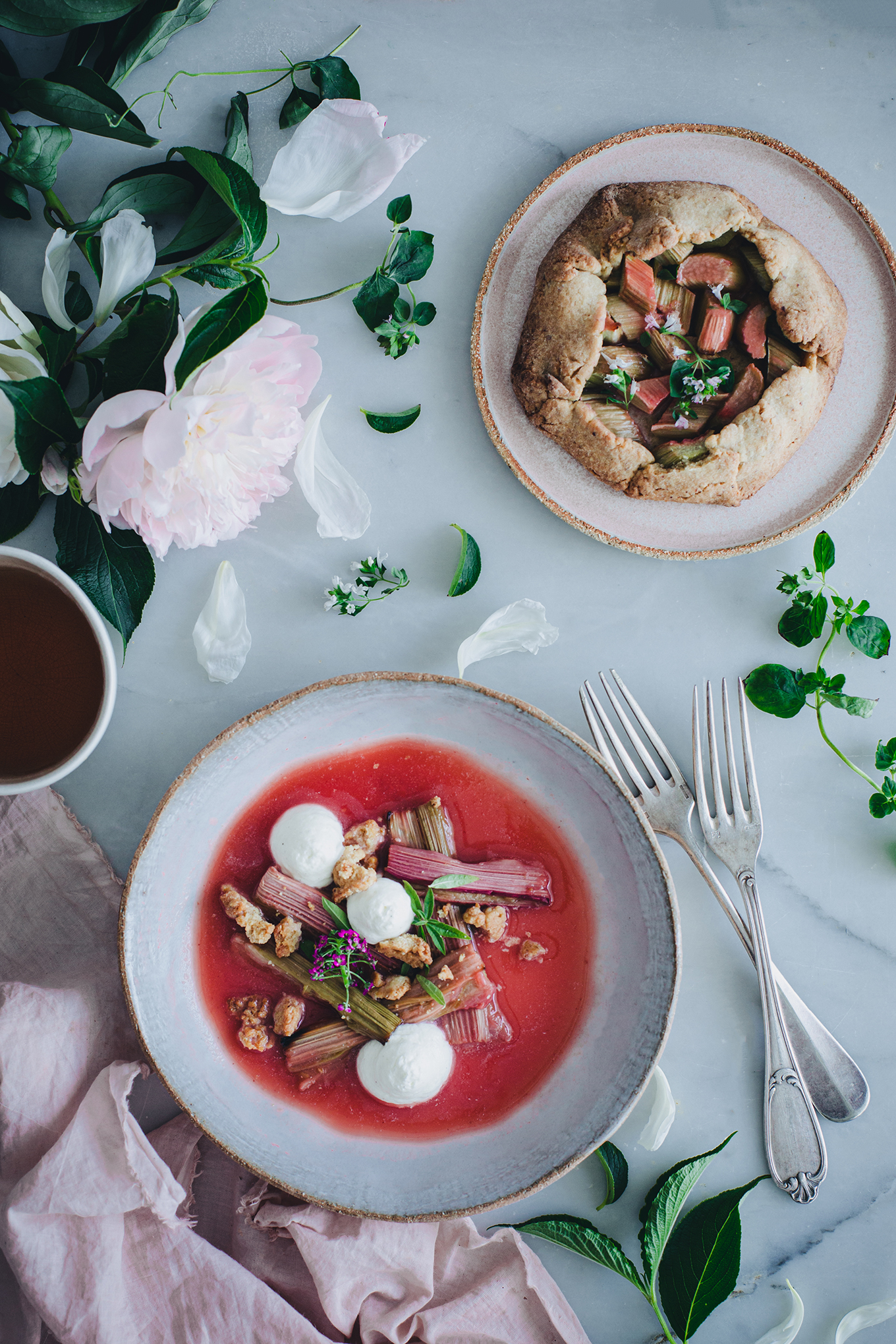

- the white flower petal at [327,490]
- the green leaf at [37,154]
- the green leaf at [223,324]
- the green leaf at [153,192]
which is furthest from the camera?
the white flower petal at [327,490]

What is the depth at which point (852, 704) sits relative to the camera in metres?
1.32

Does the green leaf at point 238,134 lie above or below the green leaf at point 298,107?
below

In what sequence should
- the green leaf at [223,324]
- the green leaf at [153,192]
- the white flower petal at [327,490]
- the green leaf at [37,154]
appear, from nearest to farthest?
the green leaf at [223,324] → the green leaf at [37,154] → the green leaf at [153,192] → the white flower petal at [327,490]

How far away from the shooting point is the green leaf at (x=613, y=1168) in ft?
4.39

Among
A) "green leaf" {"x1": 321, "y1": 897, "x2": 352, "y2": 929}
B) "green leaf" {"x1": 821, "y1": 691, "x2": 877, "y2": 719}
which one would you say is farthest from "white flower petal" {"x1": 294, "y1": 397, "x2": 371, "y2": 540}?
"green leaf" {"x1": 821, "y1": 691, "x2": 877, "y2": 719}

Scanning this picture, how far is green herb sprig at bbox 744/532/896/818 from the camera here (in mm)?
1316

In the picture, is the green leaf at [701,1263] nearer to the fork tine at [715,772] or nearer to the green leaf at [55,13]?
the fork tine at [715,772]

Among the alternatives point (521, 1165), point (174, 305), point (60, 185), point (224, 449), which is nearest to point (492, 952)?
point (521, 1165)

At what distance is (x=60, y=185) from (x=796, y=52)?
119cm

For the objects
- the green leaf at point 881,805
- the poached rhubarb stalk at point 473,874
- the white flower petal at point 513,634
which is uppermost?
the green leaf at point 881,805

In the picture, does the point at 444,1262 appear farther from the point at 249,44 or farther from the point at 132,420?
the point at 249,44

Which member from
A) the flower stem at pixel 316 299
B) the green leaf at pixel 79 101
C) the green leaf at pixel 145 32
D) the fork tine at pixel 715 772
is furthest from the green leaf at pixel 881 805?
the green leaf at pixel 145 32

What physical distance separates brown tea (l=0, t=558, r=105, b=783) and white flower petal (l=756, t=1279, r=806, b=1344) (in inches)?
56.3

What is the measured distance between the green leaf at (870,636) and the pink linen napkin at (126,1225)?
1086 millimetres
